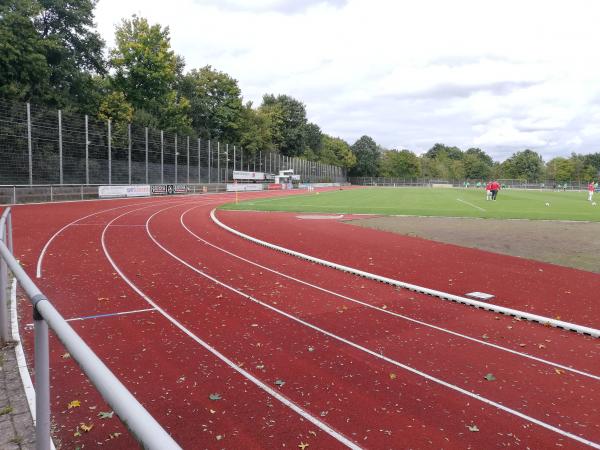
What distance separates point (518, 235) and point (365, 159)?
130m

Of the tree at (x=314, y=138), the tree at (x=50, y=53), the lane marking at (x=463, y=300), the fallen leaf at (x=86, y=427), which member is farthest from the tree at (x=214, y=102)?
the fallen leaf at (x=86, y=427)

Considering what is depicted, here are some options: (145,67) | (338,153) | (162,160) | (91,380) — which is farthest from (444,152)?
(91,380)

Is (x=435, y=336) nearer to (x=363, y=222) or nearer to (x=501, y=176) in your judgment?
(x=363, y=222)

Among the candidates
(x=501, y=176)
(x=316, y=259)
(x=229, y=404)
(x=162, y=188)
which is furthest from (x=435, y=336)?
(x=501, y=176)

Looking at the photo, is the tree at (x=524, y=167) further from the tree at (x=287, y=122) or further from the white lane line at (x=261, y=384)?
the white lane line at (x=261, y=384)

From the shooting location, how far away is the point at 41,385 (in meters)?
2.68

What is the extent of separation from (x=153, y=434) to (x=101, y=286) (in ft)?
31.0

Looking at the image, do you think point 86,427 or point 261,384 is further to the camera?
point 261,384

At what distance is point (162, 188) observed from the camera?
→ 148 ft

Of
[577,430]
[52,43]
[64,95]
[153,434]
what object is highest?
[52,43]

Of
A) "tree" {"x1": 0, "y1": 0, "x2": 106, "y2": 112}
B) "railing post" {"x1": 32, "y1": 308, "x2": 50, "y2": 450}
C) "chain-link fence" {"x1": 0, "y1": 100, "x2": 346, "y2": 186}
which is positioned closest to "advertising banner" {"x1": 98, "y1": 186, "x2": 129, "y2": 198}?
"chain-link fence" {"x1": 0, "y1": 100, "x2": 346, "y2": 186}

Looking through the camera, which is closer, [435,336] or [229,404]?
[229,404]

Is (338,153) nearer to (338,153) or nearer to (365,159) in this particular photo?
(338,153)

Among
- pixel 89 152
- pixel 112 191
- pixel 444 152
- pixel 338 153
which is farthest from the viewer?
pixel 444 152
